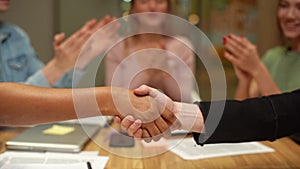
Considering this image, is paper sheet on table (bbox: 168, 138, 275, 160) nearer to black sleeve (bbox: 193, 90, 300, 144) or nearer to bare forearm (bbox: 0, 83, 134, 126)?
black sleeve (bbox: 193, 90, 300, 144)

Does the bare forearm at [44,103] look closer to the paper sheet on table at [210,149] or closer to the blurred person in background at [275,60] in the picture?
the paper sheet on table at [210,149]

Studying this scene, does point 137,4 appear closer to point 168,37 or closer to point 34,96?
point 168,37

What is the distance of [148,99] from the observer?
0.96 metres

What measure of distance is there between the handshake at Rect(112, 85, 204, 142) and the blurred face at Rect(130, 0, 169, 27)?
79 centimetres

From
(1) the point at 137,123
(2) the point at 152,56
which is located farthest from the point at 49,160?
(2) the point at 152,56

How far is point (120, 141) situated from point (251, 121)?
37 centimetres

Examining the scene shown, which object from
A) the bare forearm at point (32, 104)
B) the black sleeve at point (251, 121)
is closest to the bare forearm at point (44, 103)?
the bare forearm at point (32, 104)

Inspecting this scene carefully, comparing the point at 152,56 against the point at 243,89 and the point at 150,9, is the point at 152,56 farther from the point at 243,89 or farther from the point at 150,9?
the point at 243,89

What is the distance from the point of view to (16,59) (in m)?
1.71

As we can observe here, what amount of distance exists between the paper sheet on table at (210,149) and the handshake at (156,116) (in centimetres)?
10

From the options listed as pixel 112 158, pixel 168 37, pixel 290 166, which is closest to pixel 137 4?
pixel 168 37

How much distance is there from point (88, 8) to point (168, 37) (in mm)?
1059

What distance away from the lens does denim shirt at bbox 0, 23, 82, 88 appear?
167cm

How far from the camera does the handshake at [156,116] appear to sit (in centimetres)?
94
